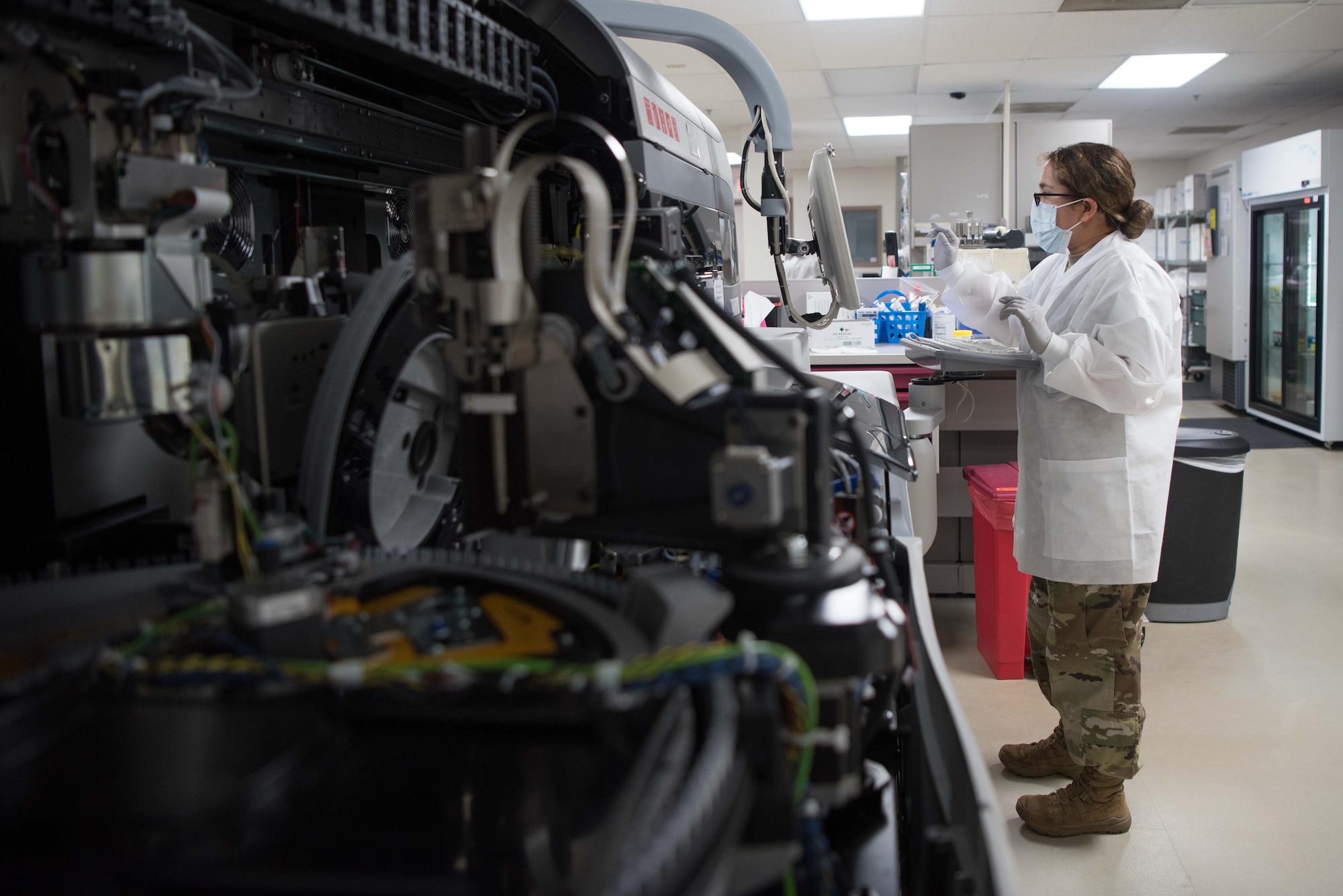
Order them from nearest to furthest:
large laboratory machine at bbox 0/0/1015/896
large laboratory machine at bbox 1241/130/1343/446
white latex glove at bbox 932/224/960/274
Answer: large laboratory machine at bbox 0/0/1015/896
white latex glove at bbox 932/224/960/274
large laboratory machine at bbox 1241/130/1343/446

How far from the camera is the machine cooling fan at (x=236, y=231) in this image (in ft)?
4.55

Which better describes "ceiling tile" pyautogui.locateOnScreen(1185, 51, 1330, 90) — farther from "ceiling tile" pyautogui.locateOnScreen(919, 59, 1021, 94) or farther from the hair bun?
the hair bun

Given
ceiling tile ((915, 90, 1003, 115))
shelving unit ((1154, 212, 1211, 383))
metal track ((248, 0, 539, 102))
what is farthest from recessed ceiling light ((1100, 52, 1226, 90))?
metal track ((248, 0, 539, 102))

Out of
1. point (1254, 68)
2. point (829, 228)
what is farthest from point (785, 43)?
point (829, 228)

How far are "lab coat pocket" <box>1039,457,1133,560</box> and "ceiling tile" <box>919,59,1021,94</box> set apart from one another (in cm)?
523

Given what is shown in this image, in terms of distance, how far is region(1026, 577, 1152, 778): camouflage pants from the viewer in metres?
2.18

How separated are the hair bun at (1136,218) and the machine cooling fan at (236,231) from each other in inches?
75.0

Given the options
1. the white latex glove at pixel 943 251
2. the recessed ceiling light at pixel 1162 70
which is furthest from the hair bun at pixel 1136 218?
the recessed ceiling light at pixel 1162 70

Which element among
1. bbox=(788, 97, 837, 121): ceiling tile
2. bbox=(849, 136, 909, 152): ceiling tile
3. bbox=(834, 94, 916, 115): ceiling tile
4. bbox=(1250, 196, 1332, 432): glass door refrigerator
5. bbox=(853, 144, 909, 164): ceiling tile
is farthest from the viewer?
bbox=(853, 144, 909, 164): ceiling tile

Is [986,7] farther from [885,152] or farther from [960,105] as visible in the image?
[885,152]

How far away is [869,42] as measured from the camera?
605 cm

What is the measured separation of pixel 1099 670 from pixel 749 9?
4.21m

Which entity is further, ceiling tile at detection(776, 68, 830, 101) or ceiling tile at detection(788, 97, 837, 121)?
ceiling tile at detection(788, 97, 837, 121)

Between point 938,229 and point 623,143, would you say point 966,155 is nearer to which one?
point 938,229
